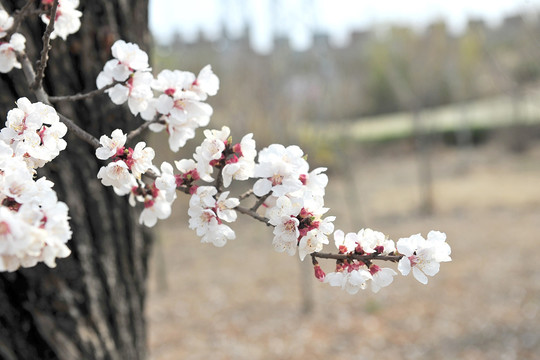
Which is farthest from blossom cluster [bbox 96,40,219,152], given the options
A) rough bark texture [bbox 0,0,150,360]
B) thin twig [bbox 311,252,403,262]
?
rough bark texture [bbox 0,0,150,360]

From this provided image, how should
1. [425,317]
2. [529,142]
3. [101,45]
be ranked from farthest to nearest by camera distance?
[529,142], [425,317], [101,45]

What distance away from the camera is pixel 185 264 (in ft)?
27.5

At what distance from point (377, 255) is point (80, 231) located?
4.34 feet

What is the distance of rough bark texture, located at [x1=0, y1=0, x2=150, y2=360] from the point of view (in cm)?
182

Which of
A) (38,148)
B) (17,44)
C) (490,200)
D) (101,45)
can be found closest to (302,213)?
(38,148)

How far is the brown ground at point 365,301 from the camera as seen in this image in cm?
489

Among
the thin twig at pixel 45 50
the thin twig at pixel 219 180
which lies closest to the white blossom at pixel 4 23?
the thin twig at pixel 45 50

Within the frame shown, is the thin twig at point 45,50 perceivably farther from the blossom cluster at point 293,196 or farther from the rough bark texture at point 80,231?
the rough bark texture at point 80,231

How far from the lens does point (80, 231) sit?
1.91m

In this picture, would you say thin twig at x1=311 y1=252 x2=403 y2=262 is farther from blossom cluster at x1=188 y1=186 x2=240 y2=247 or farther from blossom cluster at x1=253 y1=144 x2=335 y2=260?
blossom cluster at x1=188 y1=186 x2=240 y2=247

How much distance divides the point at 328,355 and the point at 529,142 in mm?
13868

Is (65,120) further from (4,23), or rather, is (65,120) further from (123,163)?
(4,23)

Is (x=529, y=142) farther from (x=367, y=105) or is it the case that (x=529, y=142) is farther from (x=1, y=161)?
(x=1, y=161)

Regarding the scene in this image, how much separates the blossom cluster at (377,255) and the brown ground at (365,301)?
4051mm
